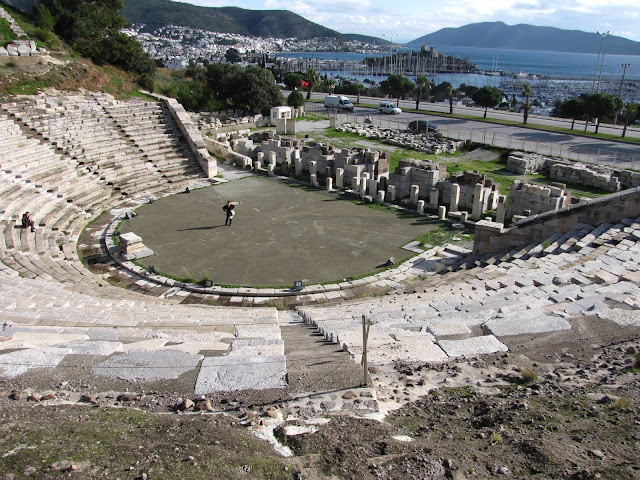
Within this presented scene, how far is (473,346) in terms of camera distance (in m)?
9.91

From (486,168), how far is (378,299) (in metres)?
20.1

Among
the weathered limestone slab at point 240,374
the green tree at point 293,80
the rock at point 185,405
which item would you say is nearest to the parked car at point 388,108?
the green tree at point 293,80

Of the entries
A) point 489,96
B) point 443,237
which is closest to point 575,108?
point 489,96

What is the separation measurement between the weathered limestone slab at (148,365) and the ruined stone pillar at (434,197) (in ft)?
57.8

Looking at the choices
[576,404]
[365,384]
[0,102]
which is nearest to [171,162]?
[0,102]

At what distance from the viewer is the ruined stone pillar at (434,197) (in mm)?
24422

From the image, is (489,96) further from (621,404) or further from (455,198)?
(621,404)

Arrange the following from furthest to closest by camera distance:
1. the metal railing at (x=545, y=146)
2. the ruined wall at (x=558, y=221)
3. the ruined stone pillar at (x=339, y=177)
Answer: the metal railing at (x=545, y=146), the ruined stone pillar at (x=339, y=177), the ruined wall at (x=558, y=221)

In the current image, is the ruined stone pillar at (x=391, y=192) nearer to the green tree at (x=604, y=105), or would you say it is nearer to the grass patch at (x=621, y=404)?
the grass patch at (x=621, y=404)

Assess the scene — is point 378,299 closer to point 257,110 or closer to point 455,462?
point 455,462

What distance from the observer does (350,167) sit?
27578mm

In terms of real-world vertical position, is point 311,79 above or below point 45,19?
below

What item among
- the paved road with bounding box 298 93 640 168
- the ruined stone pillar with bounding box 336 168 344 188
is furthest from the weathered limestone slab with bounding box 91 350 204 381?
the paved road with bounding box 298 93 640 168

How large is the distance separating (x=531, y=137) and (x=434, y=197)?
2103cm
